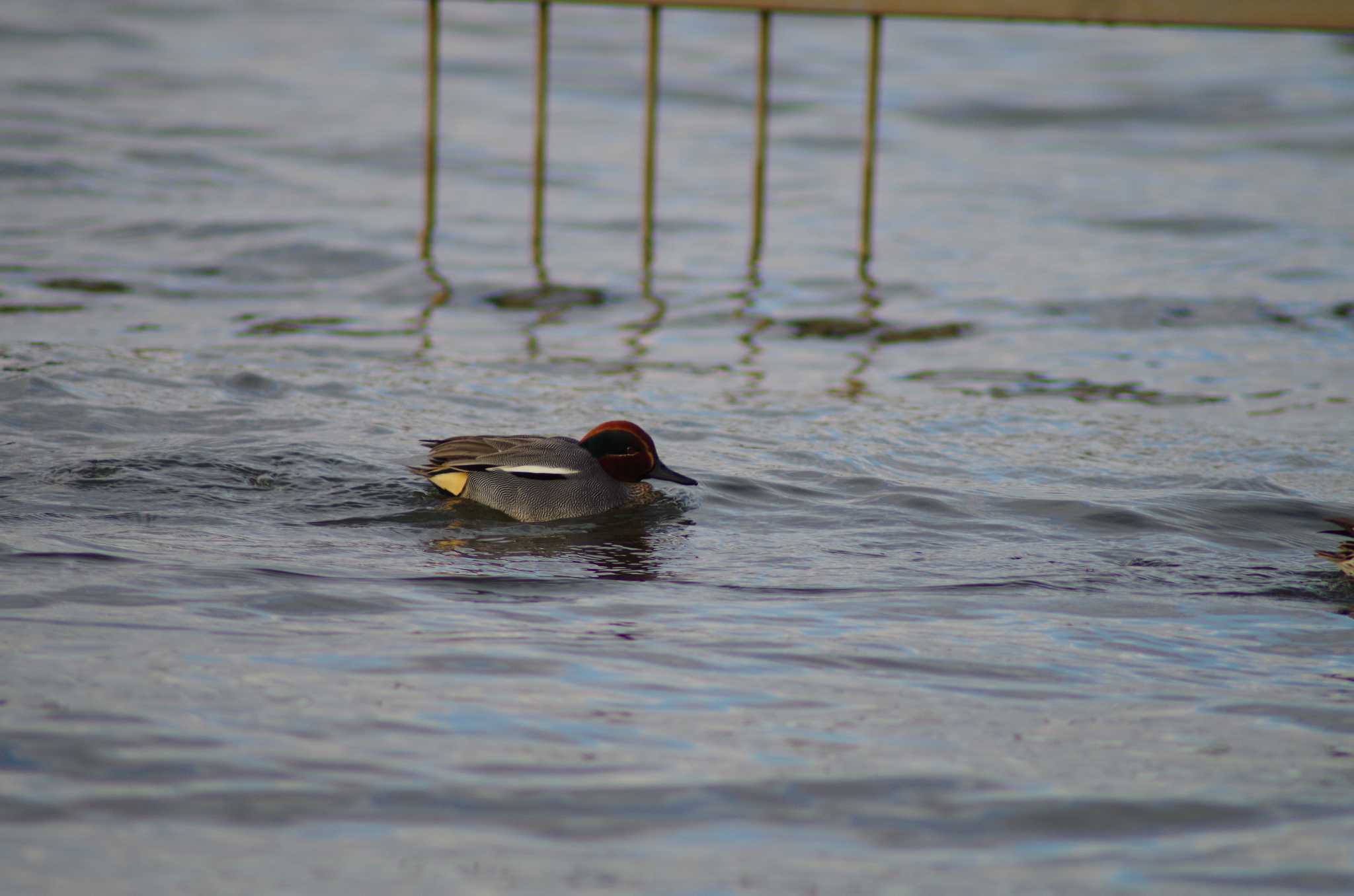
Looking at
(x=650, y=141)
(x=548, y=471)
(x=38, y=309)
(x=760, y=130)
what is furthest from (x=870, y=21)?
(x=548, y=471)

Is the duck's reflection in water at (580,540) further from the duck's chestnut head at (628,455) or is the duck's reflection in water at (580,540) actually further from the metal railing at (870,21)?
the metal railing at (870,21)

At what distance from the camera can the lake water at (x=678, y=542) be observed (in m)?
4.14

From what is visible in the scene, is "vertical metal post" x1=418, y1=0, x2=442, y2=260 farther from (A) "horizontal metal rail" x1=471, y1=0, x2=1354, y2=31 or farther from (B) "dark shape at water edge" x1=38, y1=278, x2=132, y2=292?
(A) "horizontal metal rail" x1=471, y1=0, x2=1354, y2=31

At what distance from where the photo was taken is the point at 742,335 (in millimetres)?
11914

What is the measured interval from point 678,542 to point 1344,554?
270cm

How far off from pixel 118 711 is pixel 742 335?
7.70 m

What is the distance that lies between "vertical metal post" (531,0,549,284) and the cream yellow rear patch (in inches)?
234

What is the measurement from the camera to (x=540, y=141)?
45.5 feet

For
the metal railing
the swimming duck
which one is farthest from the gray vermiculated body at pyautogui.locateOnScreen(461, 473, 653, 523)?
the metal railing

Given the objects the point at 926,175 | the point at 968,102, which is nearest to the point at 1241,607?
the point at 926,175

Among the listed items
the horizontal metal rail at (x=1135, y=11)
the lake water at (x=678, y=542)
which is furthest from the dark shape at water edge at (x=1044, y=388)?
the horizontal metal rail at (x=1135, y=11)

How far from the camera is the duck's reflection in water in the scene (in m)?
6.71

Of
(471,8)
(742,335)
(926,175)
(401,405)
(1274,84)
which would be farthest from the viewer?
(471,8)

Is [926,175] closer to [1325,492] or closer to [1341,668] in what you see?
[1325,492]
